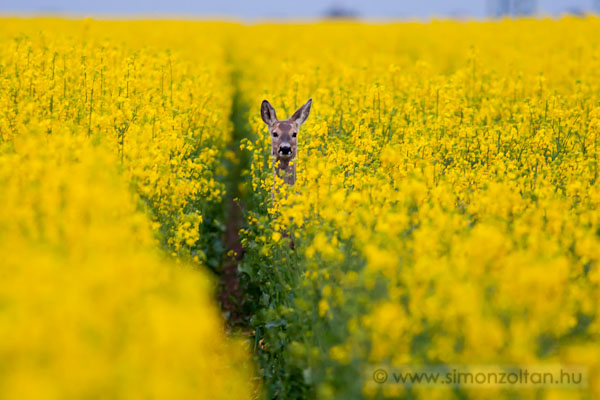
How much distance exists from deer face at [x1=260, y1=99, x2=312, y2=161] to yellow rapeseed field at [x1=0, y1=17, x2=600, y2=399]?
1.03 feet

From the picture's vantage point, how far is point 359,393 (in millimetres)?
4543

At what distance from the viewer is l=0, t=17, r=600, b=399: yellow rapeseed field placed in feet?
11.8

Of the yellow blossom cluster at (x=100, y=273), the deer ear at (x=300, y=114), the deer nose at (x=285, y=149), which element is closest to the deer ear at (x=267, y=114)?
the deer ear at (x=300, y=114)

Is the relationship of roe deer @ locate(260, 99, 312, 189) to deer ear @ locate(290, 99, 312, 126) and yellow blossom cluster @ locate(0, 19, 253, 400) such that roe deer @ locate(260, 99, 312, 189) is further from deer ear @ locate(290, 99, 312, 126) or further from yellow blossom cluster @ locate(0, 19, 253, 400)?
yellow blossom cluster @ locate(0, 19, 253, 400)

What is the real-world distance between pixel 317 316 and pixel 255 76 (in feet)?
45.2

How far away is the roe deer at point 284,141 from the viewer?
8758 mm

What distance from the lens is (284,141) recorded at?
9039 mm

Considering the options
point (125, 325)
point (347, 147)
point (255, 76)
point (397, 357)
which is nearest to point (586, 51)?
point (255, 76)

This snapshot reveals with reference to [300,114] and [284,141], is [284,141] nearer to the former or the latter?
[284,141]

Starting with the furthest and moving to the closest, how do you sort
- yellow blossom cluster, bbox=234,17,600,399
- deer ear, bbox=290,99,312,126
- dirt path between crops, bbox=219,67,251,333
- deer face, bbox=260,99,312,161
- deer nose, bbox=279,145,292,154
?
dirt path between crops, bbox=219,67,251,333, deer ear, bbox=290,99,312,126, deer face, bbox=260,99,312,161, deer nose, bbox=279,145,292,154, yellow blossom cluster, bbox=234,17,600,399

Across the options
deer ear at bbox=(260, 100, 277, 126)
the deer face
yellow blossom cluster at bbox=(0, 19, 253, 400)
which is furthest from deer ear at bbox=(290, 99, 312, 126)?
yellow blossom cluster at bbox=(0, 19, 253, 400)

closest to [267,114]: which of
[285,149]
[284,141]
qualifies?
[284,141]

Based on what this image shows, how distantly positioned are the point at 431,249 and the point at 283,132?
427 cm

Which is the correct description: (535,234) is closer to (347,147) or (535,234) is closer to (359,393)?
(359,393)
